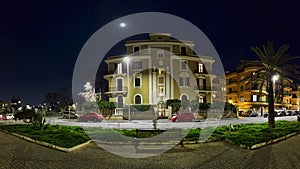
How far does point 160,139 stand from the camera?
43.7 feet

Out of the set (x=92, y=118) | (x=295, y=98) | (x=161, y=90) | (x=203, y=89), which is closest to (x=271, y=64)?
(x=92, y=118)

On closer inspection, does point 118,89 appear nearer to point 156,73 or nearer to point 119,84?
point 119,84

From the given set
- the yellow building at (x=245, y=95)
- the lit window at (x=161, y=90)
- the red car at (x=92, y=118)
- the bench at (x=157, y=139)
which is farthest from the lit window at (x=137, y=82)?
the bench at (x=157, y=139)

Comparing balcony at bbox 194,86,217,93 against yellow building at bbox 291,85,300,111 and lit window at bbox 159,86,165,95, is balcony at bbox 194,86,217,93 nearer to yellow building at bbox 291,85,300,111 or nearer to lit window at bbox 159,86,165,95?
lit window at bbox 159,86,165,95

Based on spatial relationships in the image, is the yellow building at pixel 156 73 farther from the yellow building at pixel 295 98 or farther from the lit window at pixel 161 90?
the yellow building at pixel 295 98

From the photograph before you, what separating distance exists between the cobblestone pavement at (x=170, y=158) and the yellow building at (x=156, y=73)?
123ft

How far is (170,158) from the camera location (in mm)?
11234

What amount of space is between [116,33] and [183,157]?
13.7 m

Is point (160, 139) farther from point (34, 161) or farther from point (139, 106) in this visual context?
point (139, 106)

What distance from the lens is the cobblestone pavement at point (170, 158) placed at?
9.97 metres

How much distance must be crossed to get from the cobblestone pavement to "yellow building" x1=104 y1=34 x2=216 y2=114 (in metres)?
37.6

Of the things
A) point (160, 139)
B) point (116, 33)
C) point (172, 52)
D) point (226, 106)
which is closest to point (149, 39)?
point (172, 52)

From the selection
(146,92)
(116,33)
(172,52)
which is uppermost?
(172,52)

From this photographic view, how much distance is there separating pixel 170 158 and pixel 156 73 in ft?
135
